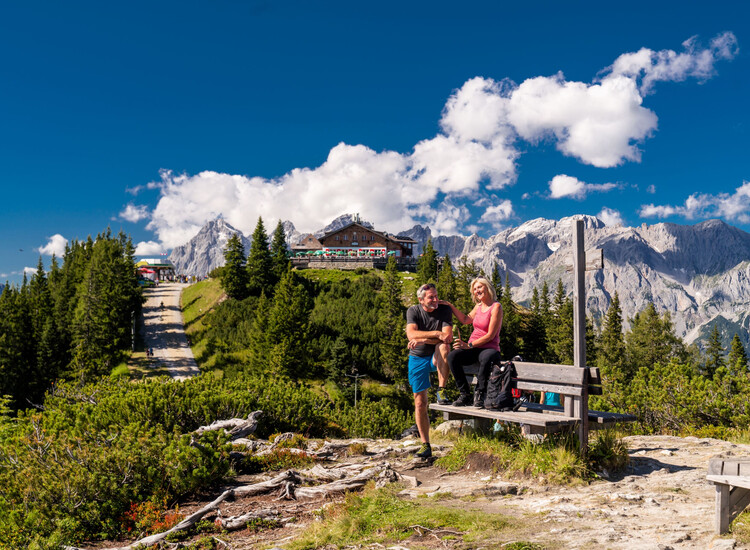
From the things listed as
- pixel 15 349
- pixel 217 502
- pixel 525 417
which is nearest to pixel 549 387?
pixel 525 417

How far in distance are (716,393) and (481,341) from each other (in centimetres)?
895

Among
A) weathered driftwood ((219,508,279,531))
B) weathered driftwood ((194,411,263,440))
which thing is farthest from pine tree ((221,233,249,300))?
weathered driftwood ((219,508,279,531))

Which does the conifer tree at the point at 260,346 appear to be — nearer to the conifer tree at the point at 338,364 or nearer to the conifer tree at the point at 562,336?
the conifer tree at the point at 338,364

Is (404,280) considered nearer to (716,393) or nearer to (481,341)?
(716,393)

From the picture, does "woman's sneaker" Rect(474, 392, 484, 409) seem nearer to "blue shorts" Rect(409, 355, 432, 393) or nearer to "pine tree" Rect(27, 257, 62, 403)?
"blue shorts" Rect(409, 355, 432, 393)

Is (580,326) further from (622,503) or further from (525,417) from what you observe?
(622,503)

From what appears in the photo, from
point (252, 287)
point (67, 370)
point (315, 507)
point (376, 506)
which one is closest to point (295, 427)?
point (315, 507)

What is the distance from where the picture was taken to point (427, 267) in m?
76.8

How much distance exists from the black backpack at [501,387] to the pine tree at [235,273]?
64.5 m

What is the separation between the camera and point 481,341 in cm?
A: 746

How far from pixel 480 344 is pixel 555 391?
1235mm

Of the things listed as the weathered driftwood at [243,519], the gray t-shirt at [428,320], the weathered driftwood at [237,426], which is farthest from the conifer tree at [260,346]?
the weathered driftwood at [243,519]

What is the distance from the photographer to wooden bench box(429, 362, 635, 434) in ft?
21.7

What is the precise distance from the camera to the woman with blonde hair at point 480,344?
7.47 m
